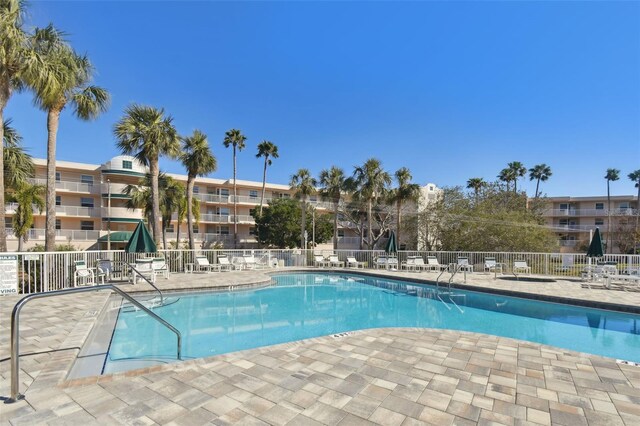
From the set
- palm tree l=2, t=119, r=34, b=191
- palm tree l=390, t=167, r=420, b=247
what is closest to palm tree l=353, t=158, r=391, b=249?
palm tree l=390, t=167, r=420, b=247

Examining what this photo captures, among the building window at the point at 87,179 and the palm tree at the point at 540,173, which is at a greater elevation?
the palm tree at the point at 540,173

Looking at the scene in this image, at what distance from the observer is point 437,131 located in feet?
68.9

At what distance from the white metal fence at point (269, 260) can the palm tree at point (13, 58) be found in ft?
4.89

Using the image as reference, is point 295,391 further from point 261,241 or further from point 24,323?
point 261,241

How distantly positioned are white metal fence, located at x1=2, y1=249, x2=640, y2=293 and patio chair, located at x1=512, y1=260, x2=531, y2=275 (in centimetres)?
58

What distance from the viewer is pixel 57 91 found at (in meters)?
10.6

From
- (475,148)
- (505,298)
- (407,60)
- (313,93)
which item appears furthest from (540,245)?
(313,93)

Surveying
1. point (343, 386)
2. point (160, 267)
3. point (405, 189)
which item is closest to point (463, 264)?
point (405, 189)

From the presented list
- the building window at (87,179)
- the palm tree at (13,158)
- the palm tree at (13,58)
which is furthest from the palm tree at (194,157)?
the building window at (87,179)

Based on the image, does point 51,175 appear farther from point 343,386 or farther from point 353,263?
point 353,263

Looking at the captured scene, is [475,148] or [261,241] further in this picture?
[261,241]

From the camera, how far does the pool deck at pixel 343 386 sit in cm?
302

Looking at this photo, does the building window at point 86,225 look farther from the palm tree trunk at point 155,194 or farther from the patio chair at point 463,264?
the patio chair at point 463,264

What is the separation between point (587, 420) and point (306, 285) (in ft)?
39.3
